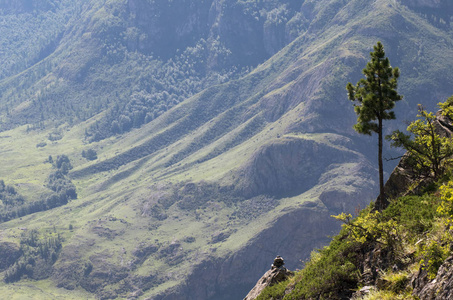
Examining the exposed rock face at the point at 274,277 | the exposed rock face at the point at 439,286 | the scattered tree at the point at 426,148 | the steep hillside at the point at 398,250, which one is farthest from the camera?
the exposed rock face at the point at 274,277

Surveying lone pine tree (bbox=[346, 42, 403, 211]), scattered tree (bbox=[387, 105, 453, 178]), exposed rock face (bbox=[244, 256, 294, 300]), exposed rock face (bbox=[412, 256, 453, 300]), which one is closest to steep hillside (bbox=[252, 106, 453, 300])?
exposed rock face (bbox=[412, 256, 453, 300])

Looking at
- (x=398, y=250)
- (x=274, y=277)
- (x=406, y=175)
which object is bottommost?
(x=274, y=277)

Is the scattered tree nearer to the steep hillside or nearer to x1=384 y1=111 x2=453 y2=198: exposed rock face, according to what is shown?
the steep hillside

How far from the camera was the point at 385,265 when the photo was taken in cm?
4316

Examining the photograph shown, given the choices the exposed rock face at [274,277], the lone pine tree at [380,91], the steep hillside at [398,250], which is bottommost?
the exposed rock face at [274,277]

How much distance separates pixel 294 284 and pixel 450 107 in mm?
22781

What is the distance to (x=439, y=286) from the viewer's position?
3219 cm

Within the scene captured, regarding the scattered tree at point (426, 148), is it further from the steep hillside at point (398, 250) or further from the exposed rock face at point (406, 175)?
the exposed rock face at point (406, 175)

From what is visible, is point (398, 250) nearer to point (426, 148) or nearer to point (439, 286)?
point (439, 286)

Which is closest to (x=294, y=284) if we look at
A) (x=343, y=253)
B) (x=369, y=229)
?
(x=343, y=253)

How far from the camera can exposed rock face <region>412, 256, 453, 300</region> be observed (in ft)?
103

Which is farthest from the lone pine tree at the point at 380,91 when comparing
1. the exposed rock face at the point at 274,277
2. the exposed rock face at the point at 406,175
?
the exposed rock face at the point at 274,277

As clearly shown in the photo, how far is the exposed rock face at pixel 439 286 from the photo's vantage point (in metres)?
31.4

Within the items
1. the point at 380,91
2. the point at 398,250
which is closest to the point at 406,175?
the point at 380,91
